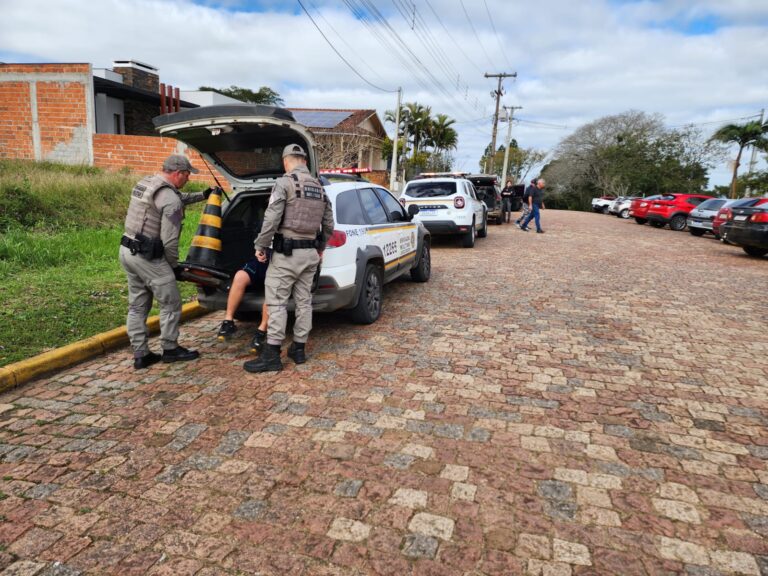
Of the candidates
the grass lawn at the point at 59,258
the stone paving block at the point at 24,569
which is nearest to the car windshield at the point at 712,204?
the grass lawn at the point at 59,258

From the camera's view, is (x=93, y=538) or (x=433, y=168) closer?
(x=93, y=538)

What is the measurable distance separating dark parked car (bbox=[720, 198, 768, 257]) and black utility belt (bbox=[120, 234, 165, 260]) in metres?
12.8

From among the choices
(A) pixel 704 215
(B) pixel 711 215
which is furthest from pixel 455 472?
(A) pixel 704 215

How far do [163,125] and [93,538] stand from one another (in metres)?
3.50

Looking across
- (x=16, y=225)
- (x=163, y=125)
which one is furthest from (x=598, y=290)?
(x=16, y=225)

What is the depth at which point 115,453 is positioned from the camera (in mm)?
3180

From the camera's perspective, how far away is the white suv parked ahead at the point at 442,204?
12.1 metres

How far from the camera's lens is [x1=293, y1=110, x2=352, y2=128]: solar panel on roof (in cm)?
3238

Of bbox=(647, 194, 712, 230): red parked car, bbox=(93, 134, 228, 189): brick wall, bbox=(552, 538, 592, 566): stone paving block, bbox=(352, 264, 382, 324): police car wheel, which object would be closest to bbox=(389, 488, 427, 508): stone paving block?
bbox=(552, 538, 592, 566): stone paving block

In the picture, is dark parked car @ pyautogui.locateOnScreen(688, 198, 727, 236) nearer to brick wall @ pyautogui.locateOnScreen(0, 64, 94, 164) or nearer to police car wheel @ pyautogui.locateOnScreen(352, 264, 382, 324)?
police car wheel @ pyautogui.locateOnScreen(352, 264, 382, 324)

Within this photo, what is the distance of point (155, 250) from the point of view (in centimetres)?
434

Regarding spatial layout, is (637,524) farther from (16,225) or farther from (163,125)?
(16,225)

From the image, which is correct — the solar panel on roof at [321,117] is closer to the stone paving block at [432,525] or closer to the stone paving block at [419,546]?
the stone paving block at [432,525]

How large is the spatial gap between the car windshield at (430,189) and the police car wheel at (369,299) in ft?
21.4
